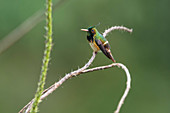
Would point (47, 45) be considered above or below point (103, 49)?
below

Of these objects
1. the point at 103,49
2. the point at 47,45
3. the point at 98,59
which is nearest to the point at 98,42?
the point at 103,49

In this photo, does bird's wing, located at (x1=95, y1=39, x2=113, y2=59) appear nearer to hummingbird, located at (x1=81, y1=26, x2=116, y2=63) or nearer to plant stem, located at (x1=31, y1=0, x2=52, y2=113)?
hummingbird, located at (x1=81, y1=26, x2=116, y2=63)

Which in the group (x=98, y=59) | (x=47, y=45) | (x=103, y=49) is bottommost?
(x=47, y=45)

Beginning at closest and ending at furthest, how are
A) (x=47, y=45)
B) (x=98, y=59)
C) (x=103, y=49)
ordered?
1. (x=47, y=45)
2. (x=103, y=49)
3. (x=98, y=59)

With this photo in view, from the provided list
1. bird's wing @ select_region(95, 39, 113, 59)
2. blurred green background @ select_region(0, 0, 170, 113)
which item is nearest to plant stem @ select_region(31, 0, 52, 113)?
bird's wing @ select_region(95, 39, 113, 59)

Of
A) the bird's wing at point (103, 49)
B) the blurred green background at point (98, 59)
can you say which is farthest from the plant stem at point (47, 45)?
the blurred green background at point (98, 59)

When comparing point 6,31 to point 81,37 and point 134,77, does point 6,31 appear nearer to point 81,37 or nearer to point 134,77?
point 81,37

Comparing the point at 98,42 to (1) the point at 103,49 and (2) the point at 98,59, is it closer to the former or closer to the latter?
(1) the point at 103,49

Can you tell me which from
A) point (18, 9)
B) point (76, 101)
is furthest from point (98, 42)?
point (76, 101)
